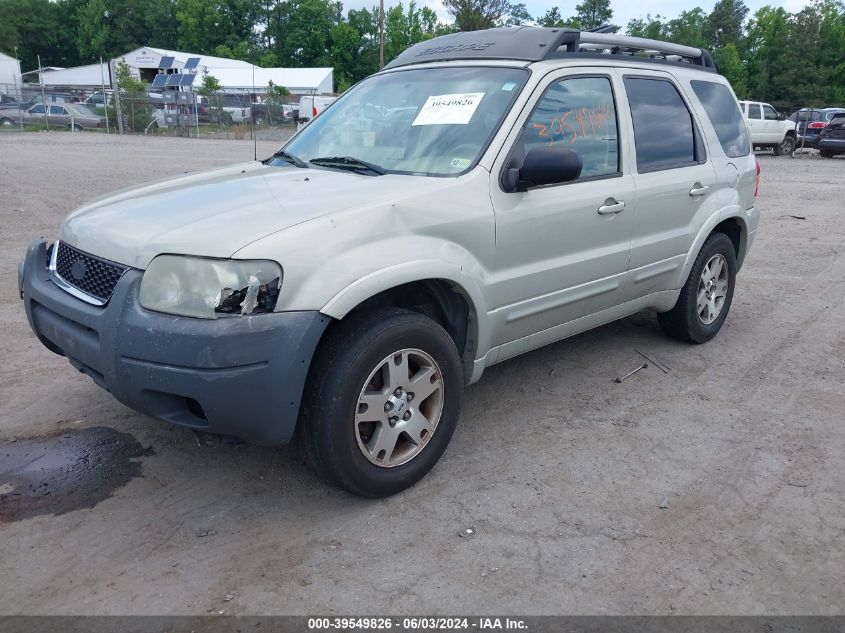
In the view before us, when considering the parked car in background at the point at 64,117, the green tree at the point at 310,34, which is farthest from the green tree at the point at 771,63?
the parked car in background at the point at 64,117

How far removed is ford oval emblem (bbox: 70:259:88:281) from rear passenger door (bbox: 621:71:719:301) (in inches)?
119

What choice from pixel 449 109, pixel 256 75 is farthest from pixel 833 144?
pixel 256 75

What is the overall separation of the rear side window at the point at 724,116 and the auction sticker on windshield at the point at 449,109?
6.99ft

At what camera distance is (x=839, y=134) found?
2442 cm

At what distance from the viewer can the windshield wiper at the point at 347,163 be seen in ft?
11.9

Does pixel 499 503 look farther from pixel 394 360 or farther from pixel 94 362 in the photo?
pixel 94 362

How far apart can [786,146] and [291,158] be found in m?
28.0

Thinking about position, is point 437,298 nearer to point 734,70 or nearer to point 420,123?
point 420,123

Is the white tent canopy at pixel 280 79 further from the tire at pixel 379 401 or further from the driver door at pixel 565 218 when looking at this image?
the tire at pixel 379 401

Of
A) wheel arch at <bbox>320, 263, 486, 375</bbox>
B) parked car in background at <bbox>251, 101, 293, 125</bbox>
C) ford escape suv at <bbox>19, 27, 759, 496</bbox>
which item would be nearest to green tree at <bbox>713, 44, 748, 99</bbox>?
parked car in background at <bbox>251, 101, 293, 125</bbox>

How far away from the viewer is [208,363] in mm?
2662

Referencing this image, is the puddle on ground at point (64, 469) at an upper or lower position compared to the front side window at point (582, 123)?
lower

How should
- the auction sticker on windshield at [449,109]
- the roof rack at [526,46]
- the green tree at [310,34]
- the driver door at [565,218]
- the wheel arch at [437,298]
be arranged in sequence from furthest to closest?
the green tree at [310,34] → the roof rack at [526,46] → the auction sticker on windshield at [449,109] → the driver door at [565,218] → the wheel arch at [437,298]

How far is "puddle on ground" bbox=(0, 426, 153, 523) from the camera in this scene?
10.4ft
